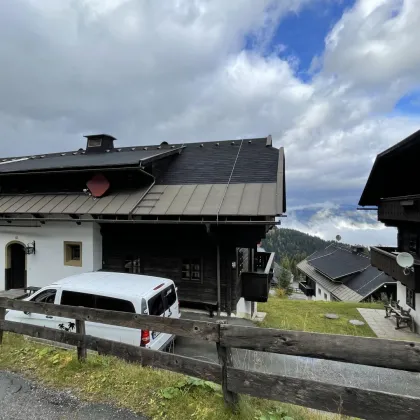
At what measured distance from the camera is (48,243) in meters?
13.5

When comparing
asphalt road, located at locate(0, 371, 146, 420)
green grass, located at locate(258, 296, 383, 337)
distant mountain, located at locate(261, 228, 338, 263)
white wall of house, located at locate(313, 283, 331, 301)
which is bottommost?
distant mountain, located at locate(261, 228, 338, 263)

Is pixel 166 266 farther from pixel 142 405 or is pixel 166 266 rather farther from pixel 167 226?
pixel 142 405

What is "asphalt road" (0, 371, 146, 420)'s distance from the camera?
3.79 m

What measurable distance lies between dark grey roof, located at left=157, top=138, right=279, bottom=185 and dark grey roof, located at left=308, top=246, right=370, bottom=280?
30.9m

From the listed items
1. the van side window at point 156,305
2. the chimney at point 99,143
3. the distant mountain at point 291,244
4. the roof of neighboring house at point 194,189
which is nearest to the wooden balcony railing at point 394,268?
the roof of neighboring house at point 194,189

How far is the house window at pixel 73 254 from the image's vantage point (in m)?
13.1

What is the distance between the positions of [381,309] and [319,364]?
16125 mm

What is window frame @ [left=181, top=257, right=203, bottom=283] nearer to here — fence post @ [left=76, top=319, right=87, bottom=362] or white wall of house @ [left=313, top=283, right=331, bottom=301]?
fence post @ [left=76, top=319, right=87, bottom=362]

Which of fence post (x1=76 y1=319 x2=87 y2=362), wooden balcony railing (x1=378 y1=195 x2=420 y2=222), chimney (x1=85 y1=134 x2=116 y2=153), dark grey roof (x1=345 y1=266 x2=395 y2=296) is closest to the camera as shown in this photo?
fence post (x1=76 y1=319 x2=87 y2=362)

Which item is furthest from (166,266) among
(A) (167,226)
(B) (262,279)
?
(B) (262,279)

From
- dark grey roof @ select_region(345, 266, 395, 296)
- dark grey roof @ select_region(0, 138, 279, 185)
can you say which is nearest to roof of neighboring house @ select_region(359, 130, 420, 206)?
dark grey roof @ select_region(0, 138, 279, 185)

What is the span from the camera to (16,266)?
14.7m

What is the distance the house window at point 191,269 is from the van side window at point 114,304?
5.07m

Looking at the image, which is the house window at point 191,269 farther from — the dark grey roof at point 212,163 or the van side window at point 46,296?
the van side window at point 46,296
